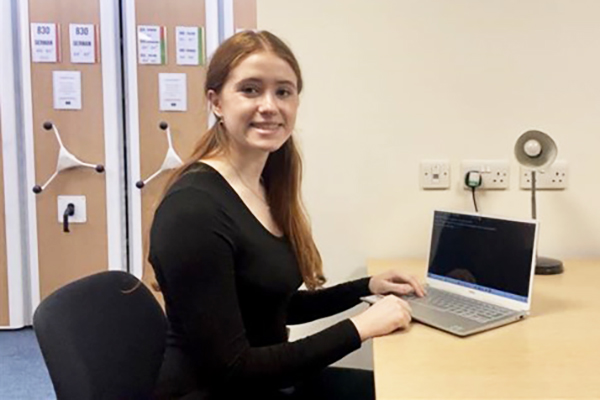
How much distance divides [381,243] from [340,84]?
57 cm

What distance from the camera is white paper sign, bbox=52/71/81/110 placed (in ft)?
9.67

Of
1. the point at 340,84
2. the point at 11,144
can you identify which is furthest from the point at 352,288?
the point at 11,144

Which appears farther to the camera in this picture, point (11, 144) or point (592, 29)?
point (11, 144)

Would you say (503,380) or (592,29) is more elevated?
(592,29)

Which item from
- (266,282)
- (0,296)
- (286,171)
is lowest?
(0,296)

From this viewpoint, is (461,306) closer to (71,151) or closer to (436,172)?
(436,172)

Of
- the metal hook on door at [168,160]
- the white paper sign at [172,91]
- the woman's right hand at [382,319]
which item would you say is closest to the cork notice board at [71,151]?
the metal hook on door at [168,160]

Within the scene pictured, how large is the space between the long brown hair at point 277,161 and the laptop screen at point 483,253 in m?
0.34

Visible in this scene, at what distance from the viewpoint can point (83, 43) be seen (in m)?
2.93

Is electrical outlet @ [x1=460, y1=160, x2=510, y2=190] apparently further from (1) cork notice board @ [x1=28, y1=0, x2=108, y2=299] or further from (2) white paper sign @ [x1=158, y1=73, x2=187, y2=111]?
(1) cork notice board @ [x1=28, y1=0, x2=108, y2=299]

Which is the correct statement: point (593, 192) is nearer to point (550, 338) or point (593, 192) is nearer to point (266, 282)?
point (550, 338)

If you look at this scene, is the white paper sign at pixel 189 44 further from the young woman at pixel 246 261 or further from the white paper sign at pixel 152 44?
the young woman at pixel 246 261

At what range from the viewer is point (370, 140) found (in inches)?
80.3

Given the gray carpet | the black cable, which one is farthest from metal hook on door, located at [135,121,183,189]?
the black cable
